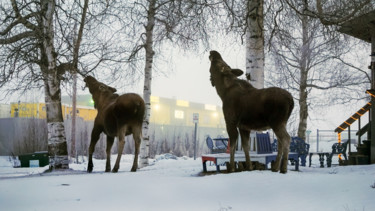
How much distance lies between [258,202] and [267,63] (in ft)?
53.3

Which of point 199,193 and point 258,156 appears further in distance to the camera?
point 258,156

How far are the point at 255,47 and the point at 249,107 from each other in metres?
2.59

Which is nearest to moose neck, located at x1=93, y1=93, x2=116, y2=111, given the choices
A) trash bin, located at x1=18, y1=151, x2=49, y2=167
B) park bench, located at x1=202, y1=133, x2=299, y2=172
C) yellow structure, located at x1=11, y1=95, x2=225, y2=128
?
park bench, located at x1=202, y1=133, x2=299, y2=172

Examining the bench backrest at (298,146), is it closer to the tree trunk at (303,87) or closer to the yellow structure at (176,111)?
the tree trunk at (303,87)

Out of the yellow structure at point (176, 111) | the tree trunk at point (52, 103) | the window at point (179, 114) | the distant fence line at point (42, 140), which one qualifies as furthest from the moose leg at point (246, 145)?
the window at point (179, 114)

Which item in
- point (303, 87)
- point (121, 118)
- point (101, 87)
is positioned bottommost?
point (121, 118)

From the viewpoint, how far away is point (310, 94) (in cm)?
2125

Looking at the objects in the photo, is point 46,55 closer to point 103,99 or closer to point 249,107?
point 103,99

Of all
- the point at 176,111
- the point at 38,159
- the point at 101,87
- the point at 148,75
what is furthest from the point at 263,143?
the point at 176,111

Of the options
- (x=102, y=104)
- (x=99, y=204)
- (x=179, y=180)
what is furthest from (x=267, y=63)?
(x=99, y=204)

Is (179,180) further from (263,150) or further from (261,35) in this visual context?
(261,35)

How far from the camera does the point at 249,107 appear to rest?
6.97 metres

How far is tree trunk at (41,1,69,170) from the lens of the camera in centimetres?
1008

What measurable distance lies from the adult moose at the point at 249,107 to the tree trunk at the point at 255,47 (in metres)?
1.62
